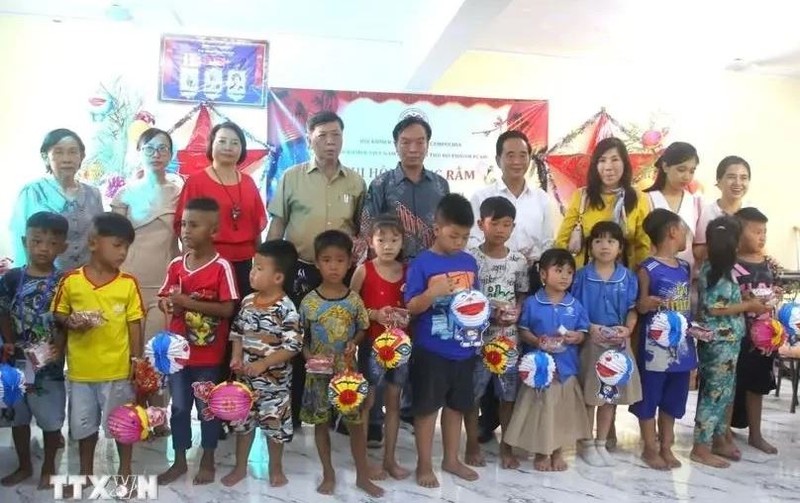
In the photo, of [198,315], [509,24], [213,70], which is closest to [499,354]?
[198,315]

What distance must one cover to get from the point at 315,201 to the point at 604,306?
1.45 meters

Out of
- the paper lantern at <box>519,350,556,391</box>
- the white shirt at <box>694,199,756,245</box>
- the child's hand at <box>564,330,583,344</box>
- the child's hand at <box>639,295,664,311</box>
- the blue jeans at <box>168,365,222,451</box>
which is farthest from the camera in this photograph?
the white shirt at <box>694,199,756,245</box>

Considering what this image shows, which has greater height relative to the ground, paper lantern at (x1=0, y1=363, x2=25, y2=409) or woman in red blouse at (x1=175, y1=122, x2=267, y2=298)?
woman in red blouse at (x1=175, y1=122, x2=267, y2=298)

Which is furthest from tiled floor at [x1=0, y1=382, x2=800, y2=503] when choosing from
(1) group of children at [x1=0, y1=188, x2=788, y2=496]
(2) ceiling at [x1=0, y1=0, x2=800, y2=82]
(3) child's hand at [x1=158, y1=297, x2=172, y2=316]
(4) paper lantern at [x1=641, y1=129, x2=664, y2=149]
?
(4) paper lantern at [x1=641, y1=129, x2=664, y2=149]

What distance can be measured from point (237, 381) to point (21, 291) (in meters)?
0.93

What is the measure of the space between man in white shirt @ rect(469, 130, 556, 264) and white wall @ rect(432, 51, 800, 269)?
3168 mm

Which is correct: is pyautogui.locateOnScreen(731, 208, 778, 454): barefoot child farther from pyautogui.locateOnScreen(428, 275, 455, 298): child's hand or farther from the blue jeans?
the blue jeans

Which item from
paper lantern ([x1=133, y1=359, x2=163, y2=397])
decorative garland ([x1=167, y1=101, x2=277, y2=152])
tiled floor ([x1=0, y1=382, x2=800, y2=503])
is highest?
decorative garland ([x1=167, y1=101, x2=277, y2=152])

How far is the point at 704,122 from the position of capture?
676 cm

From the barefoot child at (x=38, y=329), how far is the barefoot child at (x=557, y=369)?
1.94 meters

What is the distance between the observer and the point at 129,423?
2.42 metres

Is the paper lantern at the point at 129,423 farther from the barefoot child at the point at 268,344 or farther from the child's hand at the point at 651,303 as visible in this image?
the child's hand at the point at 651,303

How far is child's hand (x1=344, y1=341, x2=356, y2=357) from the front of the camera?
2.67 m

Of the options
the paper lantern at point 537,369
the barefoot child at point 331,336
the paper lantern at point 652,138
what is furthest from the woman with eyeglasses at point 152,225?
the paper lantern at point 652,138
